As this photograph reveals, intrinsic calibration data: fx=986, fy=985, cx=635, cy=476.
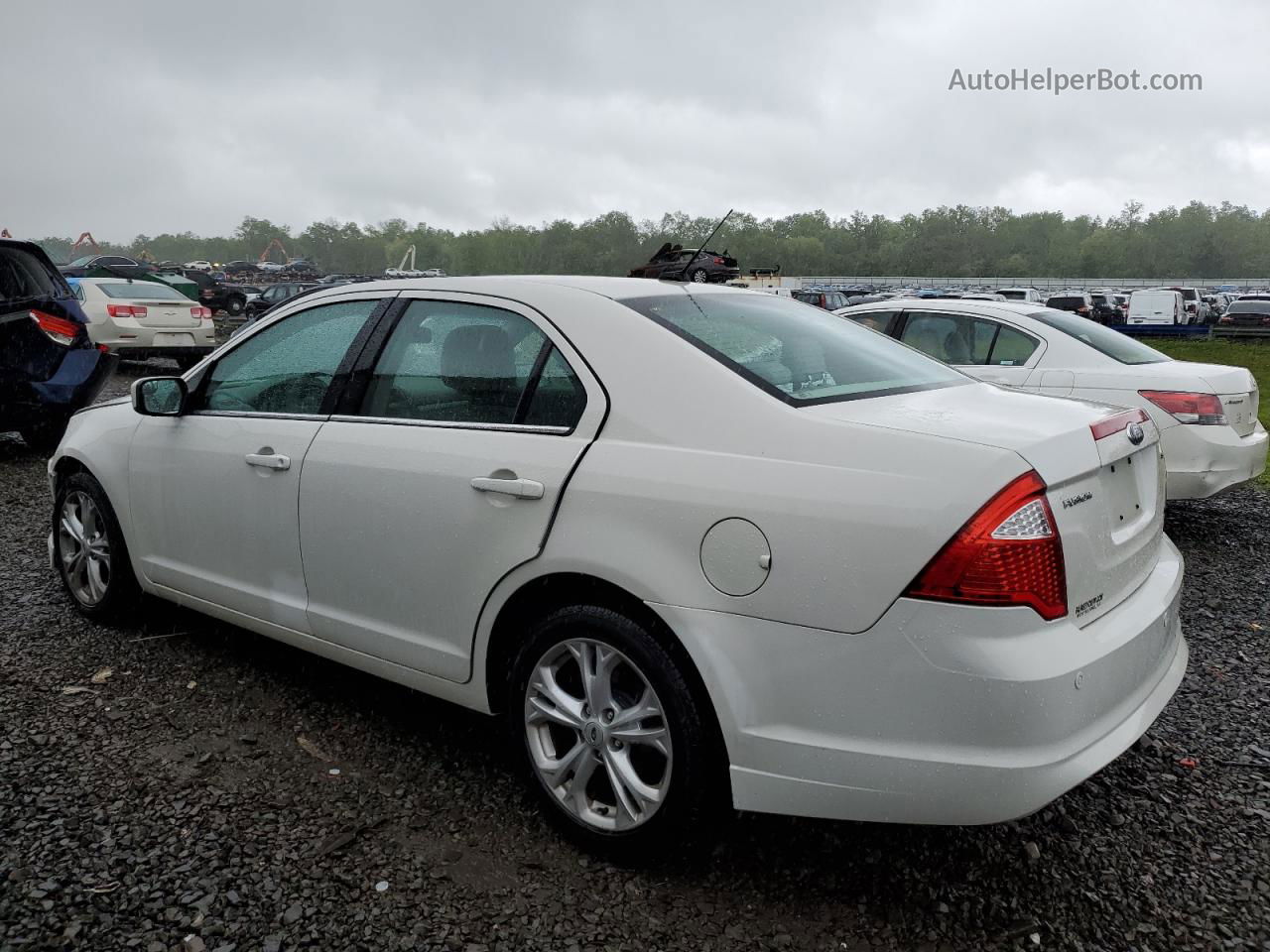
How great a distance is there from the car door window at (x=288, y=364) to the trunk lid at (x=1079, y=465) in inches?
71.0

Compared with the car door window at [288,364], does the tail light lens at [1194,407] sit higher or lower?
lower

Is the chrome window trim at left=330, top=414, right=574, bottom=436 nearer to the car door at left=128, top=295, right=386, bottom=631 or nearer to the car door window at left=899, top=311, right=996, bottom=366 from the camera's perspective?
the car door at left=128, top=295, right=386, bottom=631

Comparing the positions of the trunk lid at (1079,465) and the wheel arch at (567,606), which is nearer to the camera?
the trunk lid at (1079,465)

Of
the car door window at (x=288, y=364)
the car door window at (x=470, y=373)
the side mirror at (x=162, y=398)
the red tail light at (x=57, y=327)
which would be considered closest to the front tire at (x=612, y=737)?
the car door window at (x=470, y=373)

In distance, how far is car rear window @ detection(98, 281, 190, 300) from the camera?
14.9 metres

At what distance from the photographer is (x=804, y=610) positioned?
7.22 feet

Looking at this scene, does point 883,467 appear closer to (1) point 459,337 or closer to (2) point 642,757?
(2) point 642,757

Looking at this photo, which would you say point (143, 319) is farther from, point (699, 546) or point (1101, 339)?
point (699, 546)

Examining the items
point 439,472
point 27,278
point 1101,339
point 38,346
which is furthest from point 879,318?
point 27,278

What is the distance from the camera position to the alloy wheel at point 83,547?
14.0 feet

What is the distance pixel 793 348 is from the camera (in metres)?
2.91

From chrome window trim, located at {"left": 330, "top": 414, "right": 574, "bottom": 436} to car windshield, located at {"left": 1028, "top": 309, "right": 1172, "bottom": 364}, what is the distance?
498 centimetres

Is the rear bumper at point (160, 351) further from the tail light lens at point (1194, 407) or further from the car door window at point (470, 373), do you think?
the tail light lens at point (1194, 407)

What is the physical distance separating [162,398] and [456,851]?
2152 mm
